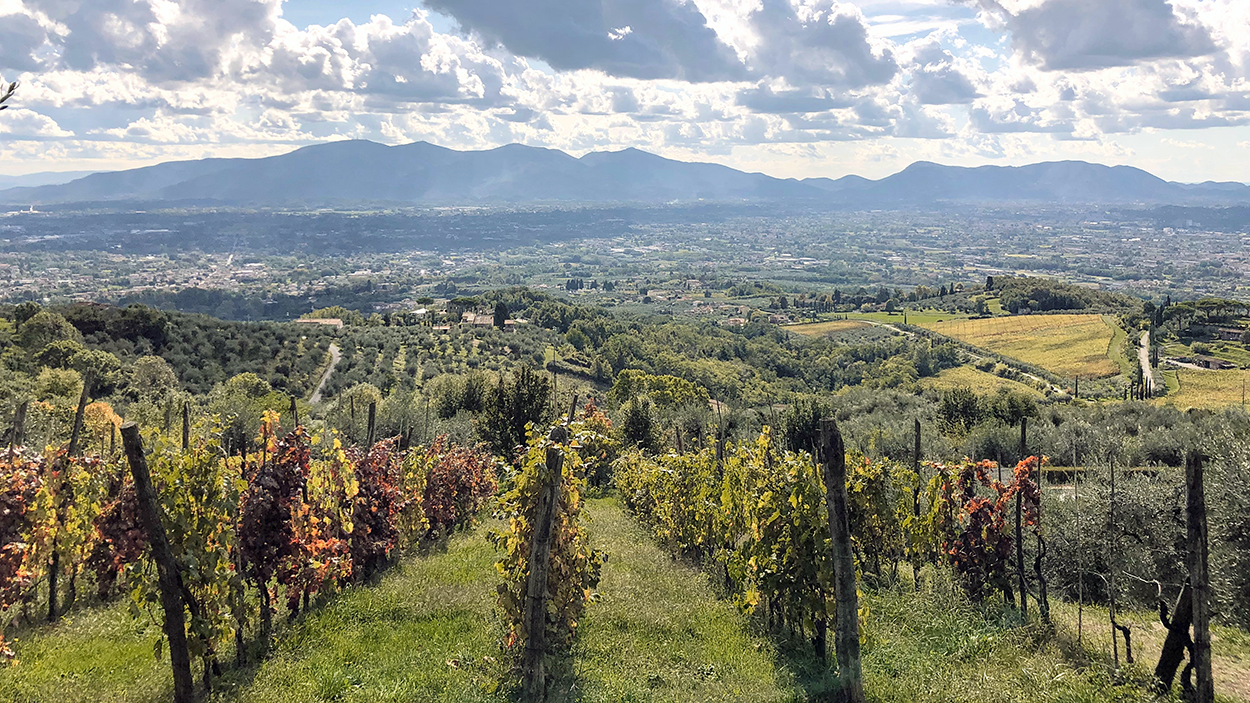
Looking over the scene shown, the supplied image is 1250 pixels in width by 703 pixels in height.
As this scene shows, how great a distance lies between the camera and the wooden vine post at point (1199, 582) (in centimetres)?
650

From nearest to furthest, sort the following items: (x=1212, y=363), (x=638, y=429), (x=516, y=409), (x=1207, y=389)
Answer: (x=516, y=409), (x=638, y=429), (x=1207, y=389), (x=1212, y=363)

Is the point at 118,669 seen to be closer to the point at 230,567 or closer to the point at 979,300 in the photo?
the point at 230,567

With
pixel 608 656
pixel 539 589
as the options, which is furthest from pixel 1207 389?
pixel 539 589

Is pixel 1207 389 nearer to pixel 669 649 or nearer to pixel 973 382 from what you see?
pixel 973 382

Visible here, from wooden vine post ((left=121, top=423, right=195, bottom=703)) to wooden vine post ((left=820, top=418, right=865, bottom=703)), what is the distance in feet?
19.0

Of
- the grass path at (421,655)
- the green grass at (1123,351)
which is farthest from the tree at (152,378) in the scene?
the green grass at (1123,351)

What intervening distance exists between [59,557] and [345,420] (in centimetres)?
2909

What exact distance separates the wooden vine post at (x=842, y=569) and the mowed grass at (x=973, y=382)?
6133 centimetres

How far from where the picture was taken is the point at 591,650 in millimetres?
8445

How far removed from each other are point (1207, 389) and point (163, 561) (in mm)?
72345

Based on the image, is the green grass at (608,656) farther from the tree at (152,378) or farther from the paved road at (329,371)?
the paved road at (329,371)

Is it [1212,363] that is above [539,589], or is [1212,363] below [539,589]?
below

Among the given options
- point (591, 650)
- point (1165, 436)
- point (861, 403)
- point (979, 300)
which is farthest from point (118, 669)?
point (979, 300)

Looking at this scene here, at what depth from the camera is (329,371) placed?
190 feet
